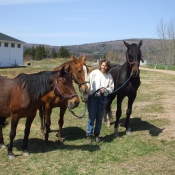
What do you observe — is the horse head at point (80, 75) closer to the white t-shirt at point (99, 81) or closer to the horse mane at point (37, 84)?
the white t-shirt at point (99, 81)

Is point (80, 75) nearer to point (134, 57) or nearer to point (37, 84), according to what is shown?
point (37, 84)

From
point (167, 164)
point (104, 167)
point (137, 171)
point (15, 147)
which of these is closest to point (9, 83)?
point (15, 147)

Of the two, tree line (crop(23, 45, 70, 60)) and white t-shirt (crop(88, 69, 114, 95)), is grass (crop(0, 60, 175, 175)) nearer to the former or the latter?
white t-shirt (crop(88, 69, 114, 95))

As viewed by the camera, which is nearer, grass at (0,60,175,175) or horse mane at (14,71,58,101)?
grass at (0,60,175,175)

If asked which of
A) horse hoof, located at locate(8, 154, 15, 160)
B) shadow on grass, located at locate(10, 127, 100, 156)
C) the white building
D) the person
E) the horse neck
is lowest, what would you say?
shadow on grass, located at locate(10, 127, 100, 156)

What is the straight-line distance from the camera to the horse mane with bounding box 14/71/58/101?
16.5 feet

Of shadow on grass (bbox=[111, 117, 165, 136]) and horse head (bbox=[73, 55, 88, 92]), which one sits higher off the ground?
horse head (bbox=[73, 55, 88, 92])

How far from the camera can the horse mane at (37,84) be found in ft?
16.5

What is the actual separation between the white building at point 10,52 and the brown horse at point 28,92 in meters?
35.0

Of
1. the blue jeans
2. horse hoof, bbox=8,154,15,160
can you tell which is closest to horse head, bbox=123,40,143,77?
the blue jeans

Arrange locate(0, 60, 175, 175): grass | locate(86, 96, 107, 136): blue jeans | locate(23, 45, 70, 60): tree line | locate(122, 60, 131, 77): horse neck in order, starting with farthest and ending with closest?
1. locate(23, 45, 70, 60): tree line
2. locate(122, 60, 131, 77): horse neck
3. locate(86, 96, 107, 136): blue jeans
4. locate(0, 60, 175, 175): grass

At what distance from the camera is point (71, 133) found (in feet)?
23.3

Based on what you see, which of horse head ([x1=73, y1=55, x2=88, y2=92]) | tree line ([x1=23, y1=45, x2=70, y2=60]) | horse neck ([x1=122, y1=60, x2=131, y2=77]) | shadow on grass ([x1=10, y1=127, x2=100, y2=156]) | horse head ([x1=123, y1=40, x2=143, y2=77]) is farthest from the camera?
tree line ([x1=23, y1=45, x2=70, y2=60])

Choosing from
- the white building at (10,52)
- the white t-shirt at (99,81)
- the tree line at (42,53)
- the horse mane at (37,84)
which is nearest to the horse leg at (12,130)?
the horse mane at (37,84)
